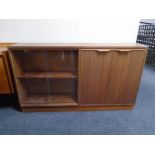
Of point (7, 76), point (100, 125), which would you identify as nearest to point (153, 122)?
point (100, 125)

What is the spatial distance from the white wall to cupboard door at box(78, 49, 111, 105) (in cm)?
47

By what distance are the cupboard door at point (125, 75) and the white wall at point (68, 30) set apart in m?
0.45

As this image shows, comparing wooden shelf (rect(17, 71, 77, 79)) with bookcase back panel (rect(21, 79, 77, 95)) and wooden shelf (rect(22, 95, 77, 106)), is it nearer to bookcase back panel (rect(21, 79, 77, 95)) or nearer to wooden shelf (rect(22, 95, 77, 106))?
bookcase back panel (rect(21, 79, 77, 95))

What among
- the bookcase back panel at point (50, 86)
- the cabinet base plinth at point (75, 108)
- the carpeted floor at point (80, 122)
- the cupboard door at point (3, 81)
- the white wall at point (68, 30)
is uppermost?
the white wall at point (68, 30)

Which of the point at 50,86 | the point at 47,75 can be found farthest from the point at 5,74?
the point at 50,86

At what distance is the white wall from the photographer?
1861mm

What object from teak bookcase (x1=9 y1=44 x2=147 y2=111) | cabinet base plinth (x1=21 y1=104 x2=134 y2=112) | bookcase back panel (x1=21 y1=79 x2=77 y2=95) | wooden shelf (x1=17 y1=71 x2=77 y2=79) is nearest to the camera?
teak bookcase (x1=9 y1=44 x2=147 y2=111)

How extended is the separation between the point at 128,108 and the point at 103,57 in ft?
2.59

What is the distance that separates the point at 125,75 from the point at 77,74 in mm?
549

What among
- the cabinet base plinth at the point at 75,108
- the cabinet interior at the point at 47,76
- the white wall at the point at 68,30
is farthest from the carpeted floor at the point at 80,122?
the white wall at the point at 68,30

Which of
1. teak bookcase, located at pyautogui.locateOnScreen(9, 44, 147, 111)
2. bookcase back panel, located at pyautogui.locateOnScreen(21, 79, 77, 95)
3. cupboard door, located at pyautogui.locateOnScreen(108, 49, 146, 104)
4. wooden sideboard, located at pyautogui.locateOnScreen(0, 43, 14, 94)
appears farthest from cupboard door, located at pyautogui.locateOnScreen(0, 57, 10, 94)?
cupboard door, located at pyautogui.locateOnScreen(108, 49, 146, 104)

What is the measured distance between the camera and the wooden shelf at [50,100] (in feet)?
5.98

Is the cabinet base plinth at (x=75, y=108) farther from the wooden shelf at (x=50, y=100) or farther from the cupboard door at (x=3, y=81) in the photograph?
the cupboard door at (x=3, y=81)

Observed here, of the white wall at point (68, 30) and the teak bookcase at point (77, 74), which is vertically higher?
the white wall at point (68, 30)
